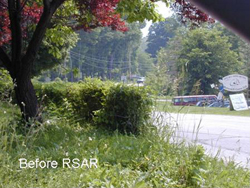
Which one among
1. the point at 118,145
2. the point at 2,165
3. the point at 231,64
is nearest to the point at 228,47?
the point at 231,64

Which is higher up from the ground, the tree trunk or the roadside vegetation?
the tree trunk

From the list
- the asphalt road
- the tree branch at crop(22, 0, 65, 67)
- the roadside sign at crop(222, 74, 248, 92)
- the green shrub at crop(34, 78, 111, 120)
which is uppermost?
the tree branch at crop(22, 0, 65, 67)

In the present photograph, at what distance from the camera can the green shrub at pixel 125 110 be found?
5.19m

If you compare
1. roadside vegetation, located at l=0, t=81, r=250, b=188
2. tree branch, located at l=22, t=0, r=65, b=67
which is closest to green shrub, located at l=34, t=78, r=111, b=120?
tree branch, located at l=22, t=0, r=65, b=67

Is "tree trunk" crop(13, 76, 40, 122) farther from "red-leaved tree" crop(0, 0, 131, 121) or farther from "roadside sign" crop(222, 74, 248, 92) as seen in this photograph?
"roadside sign" crop(222, 74, 248, 92)

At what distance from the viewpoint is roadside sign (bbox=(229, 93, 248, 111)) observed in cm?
1886

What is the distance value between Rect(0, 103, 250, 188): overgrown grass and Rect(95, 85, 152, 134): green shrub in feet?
2.92

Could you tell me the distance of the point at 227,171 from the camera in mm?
3264

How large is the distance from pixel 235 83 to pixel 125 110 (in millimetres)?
14868

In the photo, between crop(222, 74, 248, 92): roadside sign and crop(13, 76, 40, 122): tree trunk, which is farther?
crop(222, 74, 248, 92): roadside sign

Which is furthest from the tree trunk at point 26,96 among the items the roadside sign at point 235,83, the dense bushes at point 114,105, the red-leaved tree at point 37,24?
the roadside sign at point 235,83

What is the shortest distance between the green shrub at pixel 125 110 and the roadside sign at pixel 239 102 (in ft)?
48.0

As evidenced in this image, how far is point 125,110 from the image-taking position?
5.38 m

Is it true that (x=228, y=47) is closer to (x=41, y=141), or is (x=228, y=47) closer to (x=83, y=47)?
(x=83, y=47)
